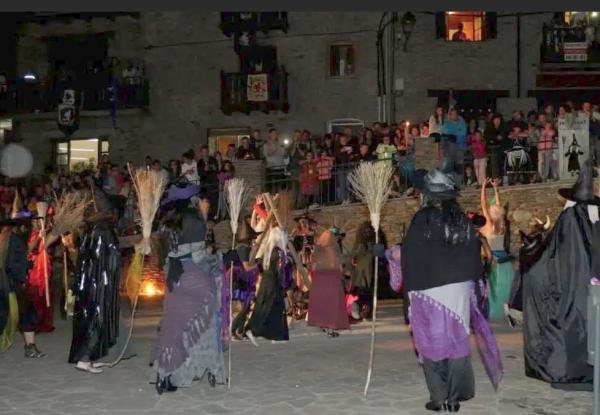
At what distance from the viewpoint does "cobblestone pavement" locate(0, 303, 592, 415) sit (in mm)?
8312

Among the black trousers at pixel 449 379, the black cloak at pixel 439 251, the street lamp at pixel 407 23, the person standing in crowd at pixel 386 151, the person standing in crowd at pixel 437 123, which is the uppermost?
the street lamp at pixel 407 23

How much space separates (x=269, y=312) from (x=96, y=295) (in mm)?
2576

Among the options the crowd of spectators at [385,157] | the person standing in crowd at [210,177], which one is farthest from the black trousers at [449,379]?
the person standing in crowd at [210,177]

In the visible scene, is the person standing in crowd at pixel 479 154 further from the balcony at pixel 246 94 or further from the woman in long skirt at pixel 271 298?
the balcony at pixel 246 94

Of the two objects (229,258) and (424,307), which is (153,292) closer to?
(229,258)

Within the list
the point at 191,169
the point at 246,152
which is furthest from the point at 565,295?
the point at 246,152

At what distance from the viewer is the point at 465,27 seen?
91.8ft

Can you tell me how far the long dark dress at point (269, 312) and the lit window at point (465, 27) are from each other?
1755 cm

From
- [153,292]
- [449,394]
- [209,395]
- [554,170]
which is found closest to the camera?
[449,394]

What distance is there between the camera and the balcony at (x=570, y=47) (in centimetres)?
2666

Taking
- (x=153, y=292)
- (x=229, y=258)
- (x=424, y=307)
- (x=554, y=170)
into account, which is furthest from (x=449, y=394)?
(x=153, y=292)

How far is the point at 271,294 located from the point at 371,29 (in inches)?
690

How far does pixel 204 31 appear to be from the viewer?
29.2m

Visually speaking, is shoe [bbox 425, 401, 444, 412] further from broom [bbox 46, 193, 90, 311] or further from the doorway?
the doorway
